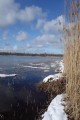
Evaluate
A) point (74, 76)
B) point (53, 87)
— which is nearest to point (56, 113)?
point (74, 76)

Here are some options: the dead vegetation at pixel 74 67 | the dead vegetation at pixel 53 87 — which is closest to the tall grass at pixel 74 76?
the dead vegetation at pixel 74 67

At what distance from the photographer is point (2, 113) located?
631 cm

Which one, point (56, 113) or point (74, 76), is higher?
point (74, 76)

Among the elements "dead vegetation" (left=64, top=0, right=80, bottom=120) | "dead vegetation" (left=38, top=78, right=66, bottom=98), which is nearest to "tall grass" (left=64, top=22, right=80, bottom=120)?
"dead vegetation" (left=64, top=0, right=80, bottom=120)

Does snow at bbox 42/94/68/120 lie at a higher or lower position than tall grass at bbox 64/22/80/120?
lower

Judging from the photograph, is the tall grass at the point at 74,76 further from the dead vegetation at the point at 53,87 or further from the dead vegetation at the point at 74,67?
the dead vegetation at the point at 53,87

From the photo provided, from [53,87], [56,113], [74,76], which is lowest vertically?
[53,87]

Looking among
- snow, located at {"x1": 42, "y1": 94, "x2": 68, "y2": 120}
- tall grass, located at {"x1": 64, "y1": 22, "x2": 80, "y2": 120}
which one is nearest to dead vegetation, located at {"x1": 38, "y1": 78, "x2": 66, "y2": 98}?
snow, located at {"x1": 42, "y1": 94, "x2": 68, "y2": 120}

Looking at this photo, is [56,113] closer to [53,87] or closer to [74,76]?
[74,76]

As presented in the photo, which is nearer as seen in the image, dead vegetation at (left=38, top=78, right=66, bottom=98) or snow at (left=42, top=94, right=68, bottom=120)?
snow at (left=42, top=94, right=68, bottom=120)

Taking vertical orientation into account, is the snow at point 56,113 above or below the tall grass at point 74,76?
below

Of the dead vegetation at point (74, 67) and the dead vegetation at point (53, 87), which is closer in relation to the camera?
the dead vegetation at point (74, 67)

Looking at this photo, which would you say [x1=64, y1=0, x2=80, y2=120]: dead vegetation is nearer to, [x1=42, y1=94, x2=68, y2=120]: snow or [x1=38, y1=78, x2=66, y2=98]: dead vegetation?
[x1=42, y1=94, x2=68, y2=120]: snow

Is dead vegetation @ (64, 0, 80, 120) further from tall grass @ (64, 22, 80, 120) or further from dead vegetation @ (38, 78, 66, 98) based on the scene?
dead vegetation @ (38, 78, 66, 98)
